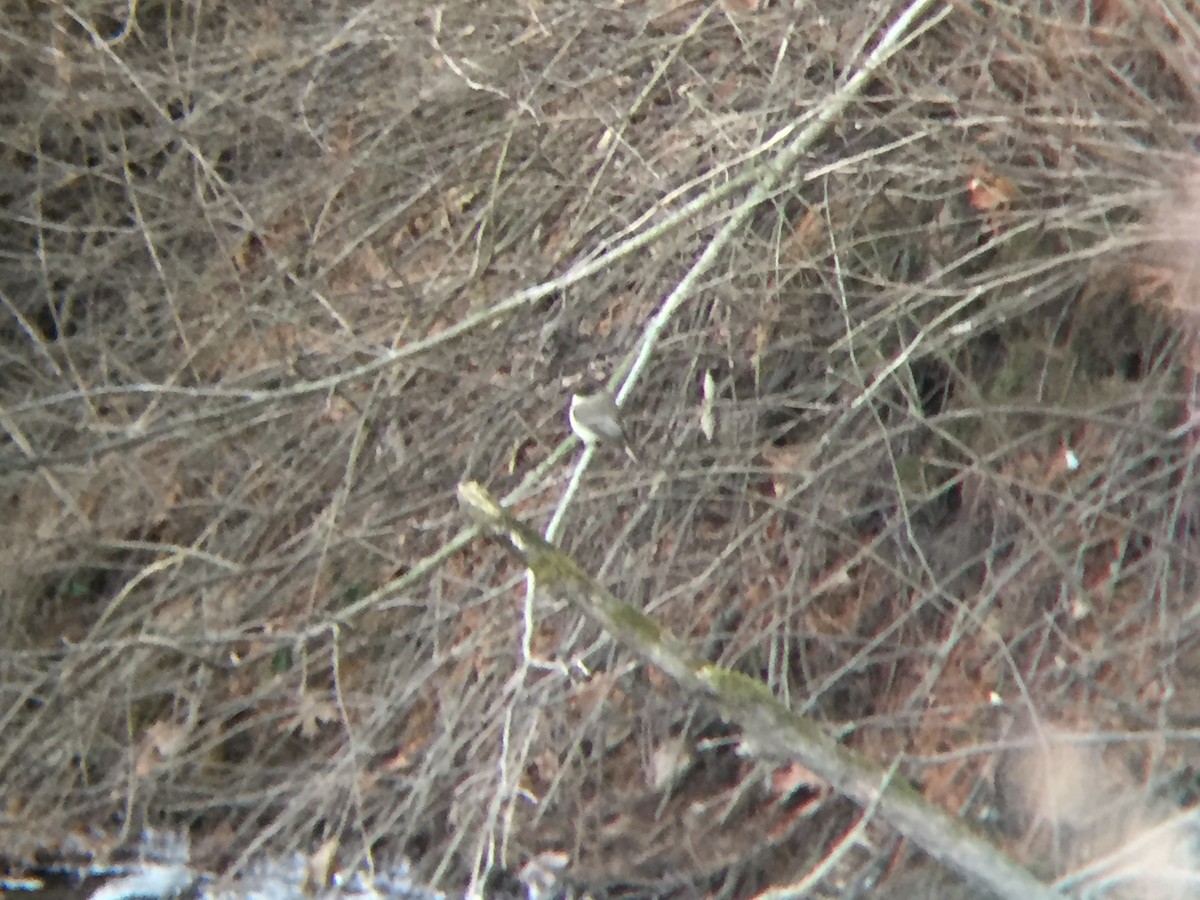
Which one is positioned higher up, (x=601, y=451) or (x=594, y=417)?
(x=594, y=417)

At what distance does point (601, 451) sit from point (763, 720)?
1077mm

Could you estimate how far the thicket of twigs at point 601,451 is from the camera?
2.31 m

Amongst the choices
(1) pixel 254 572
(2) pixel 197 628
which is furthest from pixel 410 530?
(2) pixel 197 628

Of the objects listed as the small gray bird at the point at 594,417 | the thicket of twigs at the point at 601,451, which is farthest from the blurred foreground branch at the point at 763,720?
the small gray bird at the point at 594,417

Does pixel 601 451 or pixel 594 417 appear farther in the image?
pixel 601 451

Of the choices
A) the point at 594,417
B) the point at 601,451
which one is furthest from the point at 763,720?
the point at 601,451

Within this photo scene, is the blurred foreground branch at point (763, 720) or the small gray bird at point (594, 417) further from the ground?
the small gray bird at point (594, 417)

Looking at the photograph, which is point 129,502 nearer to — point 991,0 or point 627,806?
point 627,806

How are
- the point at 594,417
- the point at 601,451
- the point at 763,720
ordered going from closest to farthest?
1. the point at 763,720
2. the point at 594,417
3. the point at 601,451

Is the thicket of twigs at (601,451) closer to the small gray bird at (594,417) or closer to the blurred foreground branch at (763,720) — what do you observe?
the blurred foreground branch at (763,720)

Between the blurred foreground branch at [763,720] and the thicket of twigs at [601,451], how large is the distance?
184 mm

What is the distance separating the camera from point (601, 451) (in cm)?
272

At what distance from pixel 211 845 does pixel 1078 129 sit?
295 centimetres

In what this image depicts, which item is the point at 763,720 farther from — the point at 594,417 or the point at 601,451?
the point at 601,451
